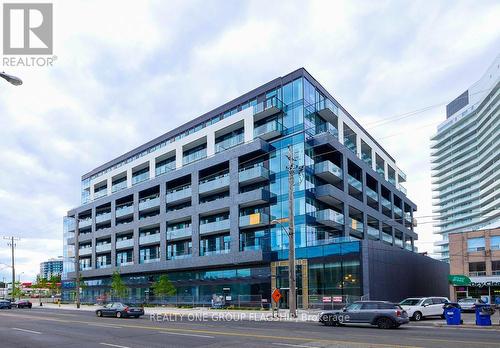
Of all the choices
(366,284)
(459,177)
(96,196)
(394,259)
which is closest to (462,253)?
(394,259)

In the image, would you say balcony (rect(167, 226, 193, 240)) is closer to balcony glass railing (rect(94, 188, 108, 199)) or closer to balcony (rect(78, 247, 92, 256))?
balcony glass railing (rect(94, 188, 108, 199))

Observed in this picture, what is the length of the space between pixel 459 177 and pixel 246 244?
118m

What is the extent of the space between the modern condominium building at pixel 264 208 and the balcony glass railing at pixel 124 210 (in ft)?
0.90

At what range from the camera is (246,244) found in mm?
52531

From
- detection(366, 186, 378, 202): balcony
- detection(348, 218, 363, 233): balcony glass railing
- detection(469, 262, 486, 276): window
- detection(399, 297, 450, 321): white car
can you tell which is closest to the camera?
detection(399, 297, 450, 321): white car

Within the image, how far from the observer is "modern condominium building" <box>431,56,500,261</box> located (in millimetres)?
123938

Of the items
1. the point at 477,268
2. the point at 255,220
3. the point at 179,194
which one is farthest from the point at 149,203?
the point at 477,268

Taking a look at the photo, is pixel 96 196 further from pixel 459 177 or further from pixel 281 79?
pixel 459 177

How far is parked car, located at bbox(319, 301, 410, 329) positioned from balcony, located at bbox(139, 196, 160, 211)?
142ft

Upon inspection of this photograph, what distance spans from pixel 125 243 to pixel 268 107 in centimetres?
3280

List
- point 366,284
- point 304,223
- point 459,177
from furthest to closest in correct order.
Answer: point 459,177 < point 304,223 < point 366,284

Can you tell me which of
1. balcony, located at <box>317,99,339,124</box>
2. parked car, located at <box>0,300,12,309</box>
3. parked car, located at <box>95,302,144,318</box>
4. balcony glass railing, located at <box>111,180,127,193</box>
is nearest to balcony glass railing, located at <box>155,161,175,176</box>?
balcony glass railing, located at <box>111,180,127,193</box>

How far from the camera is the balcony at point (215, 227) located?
54656 millimetres

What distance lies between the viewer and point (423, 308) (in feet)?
103
